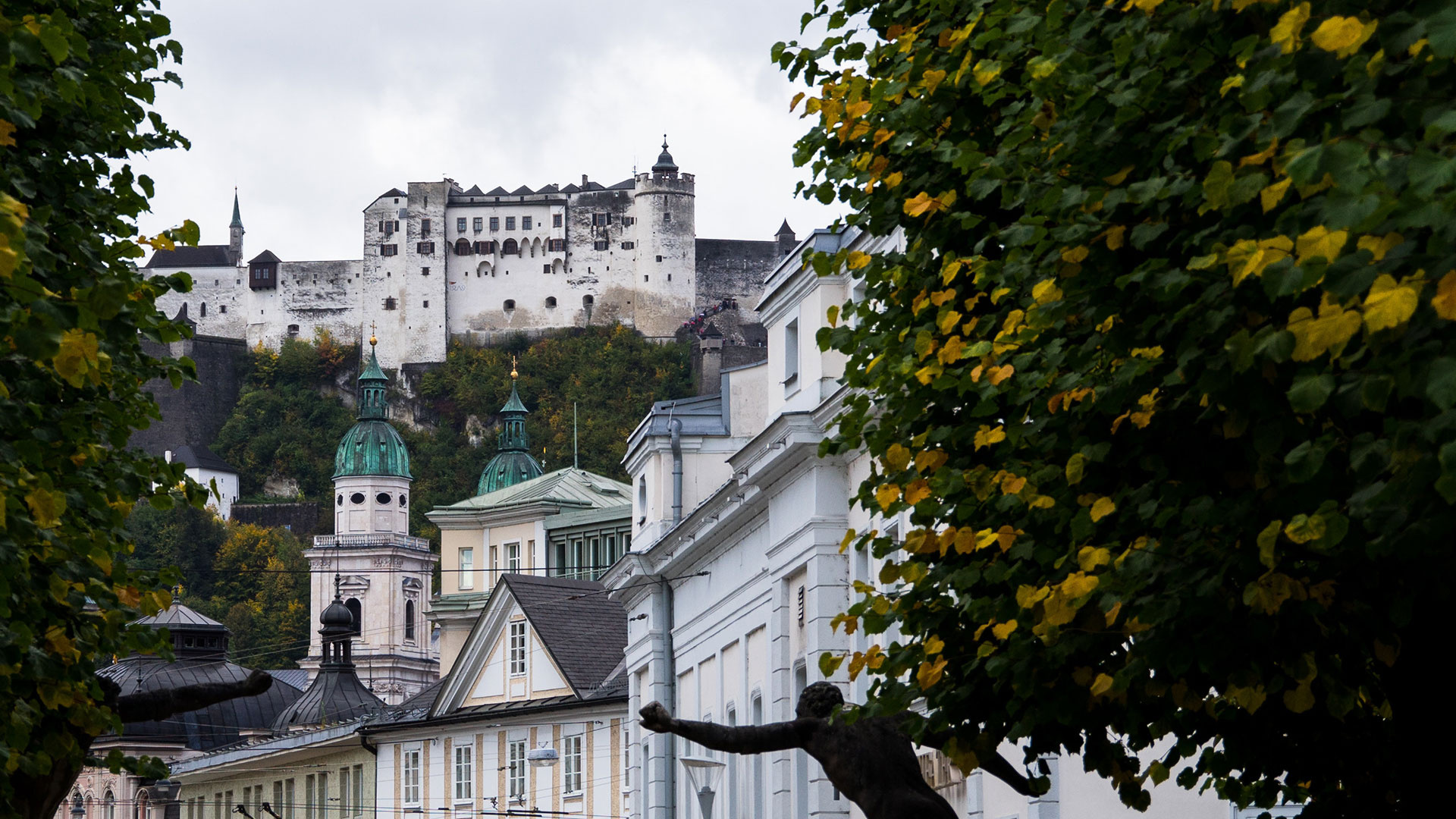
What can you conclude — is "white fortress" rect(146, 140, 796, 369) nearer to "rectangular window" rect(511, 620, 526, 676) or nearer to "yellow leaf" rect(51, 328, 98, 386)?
"rectangular window" rect(511, 620, 526, 676)

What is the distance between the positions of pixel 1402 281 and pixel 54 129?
→ 9512 millimetres

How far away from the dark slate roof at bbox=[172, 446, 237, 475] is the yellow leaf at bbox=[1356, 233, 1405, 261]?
166679mm

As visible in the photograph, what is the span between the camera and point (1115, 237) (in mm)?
10570

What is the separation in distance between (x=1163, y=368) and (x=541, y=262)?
162 m

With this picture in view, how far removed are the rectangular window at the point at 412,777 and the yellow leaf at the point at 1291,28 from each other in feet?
194

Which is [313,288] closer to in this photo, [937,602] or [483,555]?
[483,555]

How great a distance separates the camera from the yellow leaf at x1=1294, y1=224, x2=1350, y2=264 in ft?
25.4

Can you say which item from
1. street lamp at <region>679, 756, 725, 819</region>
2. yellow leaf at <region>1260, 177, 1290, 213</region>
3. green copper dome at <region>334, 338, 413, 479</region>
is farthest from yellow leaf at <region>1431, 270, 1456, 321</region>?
green copper dome at <region>334, 338, 413, 479</region>

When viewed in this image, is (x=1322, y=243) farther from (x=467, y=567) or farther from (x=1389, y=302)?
(x=467, y=567)

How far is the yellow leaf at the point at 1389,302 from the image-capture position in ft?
24.7

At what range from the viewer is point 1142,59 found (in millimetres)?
10539

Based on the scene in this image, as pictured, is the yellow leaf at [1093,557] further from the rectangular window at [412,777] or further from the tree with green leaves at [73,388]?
the rectangular window at [412,777]

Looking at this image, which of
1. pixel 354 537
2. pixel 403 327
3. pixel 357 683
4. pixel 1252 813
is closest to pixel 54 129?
pixel 1252 813

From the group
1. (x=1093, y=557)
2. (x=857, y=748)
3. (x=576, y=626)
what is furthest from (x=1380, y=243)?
(x=576, y=626)
